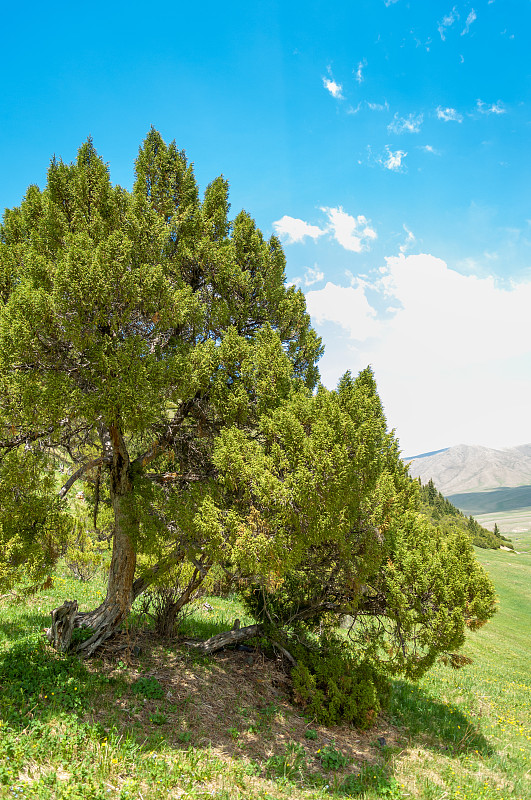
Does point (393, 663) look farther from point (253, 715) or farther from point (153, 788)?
point (153, 788)

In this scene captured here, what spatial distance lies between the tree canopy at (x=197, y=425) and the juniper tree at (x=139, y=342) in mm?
34

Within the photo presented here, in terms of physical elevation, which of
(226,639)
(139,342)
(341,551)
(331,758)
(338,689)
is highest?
(139,342)

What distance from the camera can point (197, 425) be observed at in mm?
8203

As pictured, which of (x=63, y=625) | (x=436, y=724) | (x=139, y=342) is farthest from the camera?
(x=436, y=724)

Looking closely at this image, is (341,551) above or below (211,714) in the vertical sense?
above

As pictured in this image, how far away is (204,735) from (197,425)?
205 inches

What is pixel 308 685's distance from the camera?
7871 mm

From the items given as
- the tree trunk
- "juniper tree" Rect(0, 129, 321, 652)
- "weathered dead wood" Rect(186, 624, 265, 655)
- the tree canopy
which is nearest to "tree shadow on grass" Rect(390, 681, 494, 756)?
the tree canopy

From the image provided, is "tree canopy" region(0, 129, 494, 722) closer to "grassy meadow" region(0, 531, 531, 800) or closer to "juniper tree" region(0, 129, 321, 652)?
"juniper tree" region(0, 129, 321, 652)

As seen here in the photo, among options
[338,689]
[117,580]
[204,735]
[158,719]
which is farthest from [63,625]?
[338,689]

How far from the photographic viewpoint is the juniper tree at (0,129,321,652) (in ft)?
Result: 20.2

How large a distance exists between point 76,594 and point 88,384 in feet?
29.4

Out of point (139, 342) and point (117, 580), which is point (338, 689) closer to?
point (117, 580)

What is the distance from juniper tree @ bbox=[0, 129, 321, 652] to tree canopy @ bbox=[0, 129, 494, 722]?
3 cm
